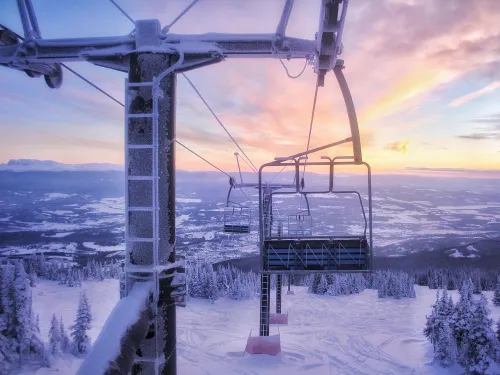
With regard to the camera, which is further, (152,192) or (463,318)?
(463,318)

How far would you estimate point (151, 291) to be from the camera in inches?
120

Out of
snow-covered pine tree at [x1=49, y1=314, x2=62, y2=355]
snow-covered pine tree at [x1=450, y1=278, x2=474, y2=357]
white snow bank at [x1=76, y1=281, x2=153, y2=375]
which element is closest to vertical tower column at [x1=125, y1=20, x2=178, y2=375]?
white snow bank at [x1=76, y1=281, x2=153, y2=375]

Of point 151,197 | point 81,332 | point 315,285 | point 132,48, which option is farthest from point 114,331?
point 315,285

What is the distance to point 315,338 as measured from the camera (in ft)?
74.1

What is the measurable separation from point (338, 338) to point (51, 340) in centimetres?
2432

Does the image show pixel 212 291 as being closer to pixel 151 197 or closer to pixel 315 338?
pixel 315 338

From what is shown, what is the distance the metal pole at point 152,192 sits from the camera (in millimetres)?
3125

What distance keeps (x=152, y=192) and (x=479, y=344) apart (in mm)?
26164

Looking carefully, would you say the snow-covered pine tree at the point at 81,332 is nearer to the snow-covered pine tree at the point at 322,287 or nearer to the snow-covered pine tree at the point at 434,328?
the snow-covered pine tree at the point at 322,287

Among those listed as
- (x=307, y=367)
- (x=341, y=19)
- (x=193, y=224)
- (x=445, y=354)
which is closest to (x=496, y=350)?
(x=445, y=354)

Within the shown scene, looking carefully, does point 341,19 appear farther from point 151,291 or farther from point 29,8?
point 29,8

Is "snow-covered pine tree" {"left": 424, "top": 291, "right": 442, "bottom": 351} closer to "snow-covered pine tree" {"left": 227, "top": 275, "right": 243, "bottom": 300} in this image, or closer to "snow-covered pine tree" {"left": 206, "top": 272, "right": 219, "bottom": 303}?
"snow-covered pine tree" {"left": 227, "top": 275, "right": 243, "bottom": 300}

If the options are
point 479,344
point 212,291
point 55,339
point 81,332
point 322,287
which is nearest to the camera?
point 479,344

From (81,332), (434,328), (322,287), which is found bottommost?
(81,332)
